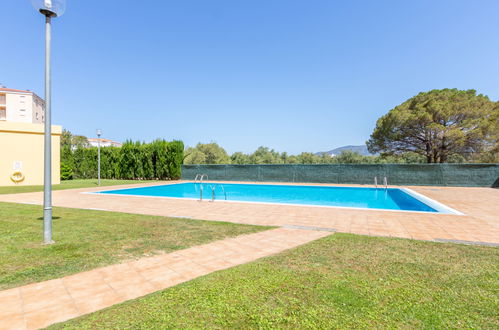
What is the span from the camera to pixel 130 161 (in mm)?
22500

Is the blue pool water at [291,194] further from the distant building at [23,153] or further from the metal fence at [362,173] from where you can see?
the distant building at [23,153]

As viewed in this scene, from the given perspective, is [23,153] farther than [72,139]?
No

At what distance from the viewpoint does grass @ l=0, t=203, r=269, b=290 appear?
3291 millimetres

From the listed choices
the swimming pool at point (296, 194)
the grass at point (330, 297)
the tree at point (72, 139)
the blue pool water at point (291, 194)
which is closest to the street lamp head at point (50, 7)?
the grass at point (330, 297)

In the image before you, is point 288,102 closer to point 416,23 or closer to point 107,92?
point 416,23

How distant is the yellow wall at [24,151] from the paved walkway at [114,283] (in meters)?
18.3

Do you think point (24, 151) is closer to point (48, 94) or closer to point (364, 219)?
point (48, 94)

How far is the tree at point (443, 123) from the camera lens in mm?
20719

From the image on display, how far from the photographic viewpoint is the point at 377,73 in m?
19.9

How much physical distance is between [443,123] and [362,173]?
10523mm

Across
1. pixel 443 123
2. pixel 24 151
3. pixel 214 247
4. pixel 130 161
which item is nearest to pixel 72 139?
pixel 130 161

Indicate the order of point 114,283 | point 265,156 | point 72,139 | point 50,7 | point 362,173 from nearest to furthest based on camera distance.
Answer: point 114,283, point 50,7, point 362,173, point 72,139, point 265,156

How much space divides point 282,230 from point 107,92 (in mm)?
25184

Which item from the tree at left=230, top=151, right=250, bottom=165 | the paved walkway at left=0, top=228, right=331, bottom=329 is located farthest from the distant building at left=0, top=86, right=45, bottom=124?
the paved walkway at left=0, top=228, right=331, bottom=329
